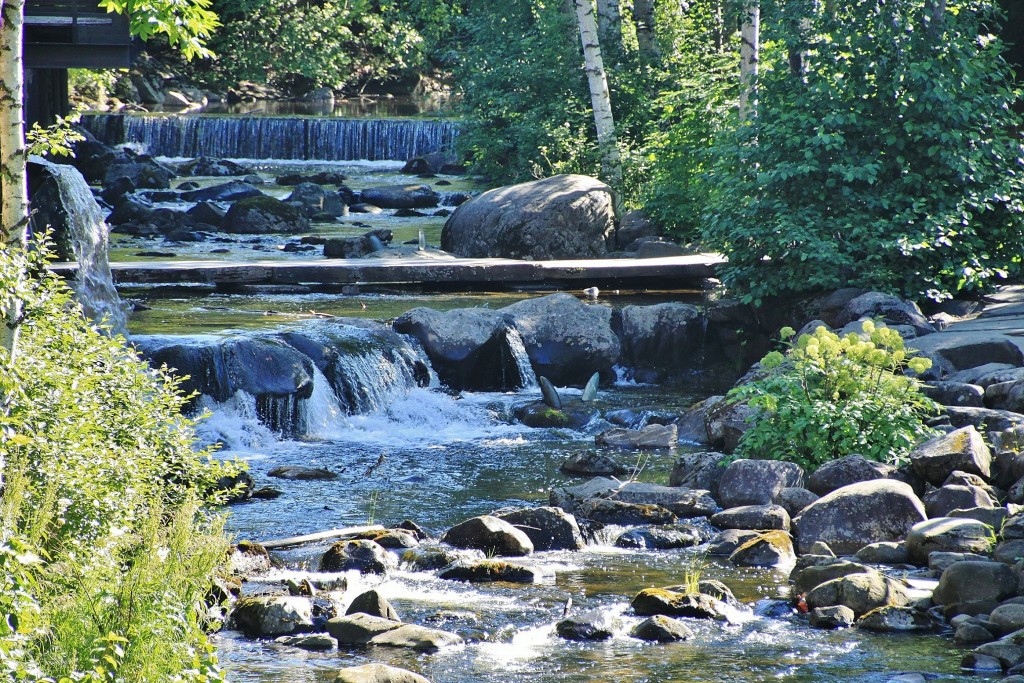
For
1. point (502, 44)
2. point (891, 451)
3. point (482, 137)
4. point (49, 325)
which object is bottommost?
point (891, 451)

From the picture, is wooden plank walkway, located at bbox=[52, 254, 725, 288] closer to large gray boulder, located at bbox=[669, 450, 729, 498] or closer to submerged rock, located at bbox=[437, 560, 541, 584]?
large gray boulder, located at bbox=[669, 450, 729, 498]

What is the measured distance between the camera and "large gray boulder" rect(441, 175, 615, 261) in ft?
53.5

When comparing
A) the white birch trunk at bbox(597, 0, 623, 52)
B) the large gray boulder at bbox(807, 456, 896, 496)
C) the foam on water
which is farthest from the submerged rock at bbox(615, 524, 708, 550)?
the white birch trunk at bbox(597, 0, 623, 52)

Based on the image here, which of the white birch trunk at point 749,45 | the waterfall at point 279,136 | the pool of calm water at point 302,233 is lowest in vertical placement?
the pool of calm water at point 302,233

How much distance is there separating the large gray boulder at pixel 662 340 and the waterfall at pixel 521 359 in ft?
3.56

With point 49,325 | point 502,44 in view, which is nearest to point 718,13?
point 502,44

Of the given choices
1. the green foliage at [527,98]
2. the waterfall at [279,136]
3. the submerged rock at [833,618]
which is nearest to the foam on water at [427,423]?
the submerged rock at [833,618]

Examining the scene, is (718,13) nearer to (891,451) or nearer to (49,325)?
(891,451)

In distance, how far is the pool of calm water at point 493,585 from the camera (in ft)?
18.6

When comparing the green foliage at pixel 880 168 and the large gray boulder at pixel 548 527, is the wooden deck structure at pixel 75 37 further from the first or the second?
the large gray boulder at pixel 548 527

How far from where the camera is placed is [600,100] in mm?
18359

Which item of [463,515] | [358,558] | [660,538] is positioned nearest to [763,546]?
[660,538]

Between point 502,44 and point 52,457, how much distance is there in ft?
57.0

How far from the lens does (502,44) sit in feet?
70.7
